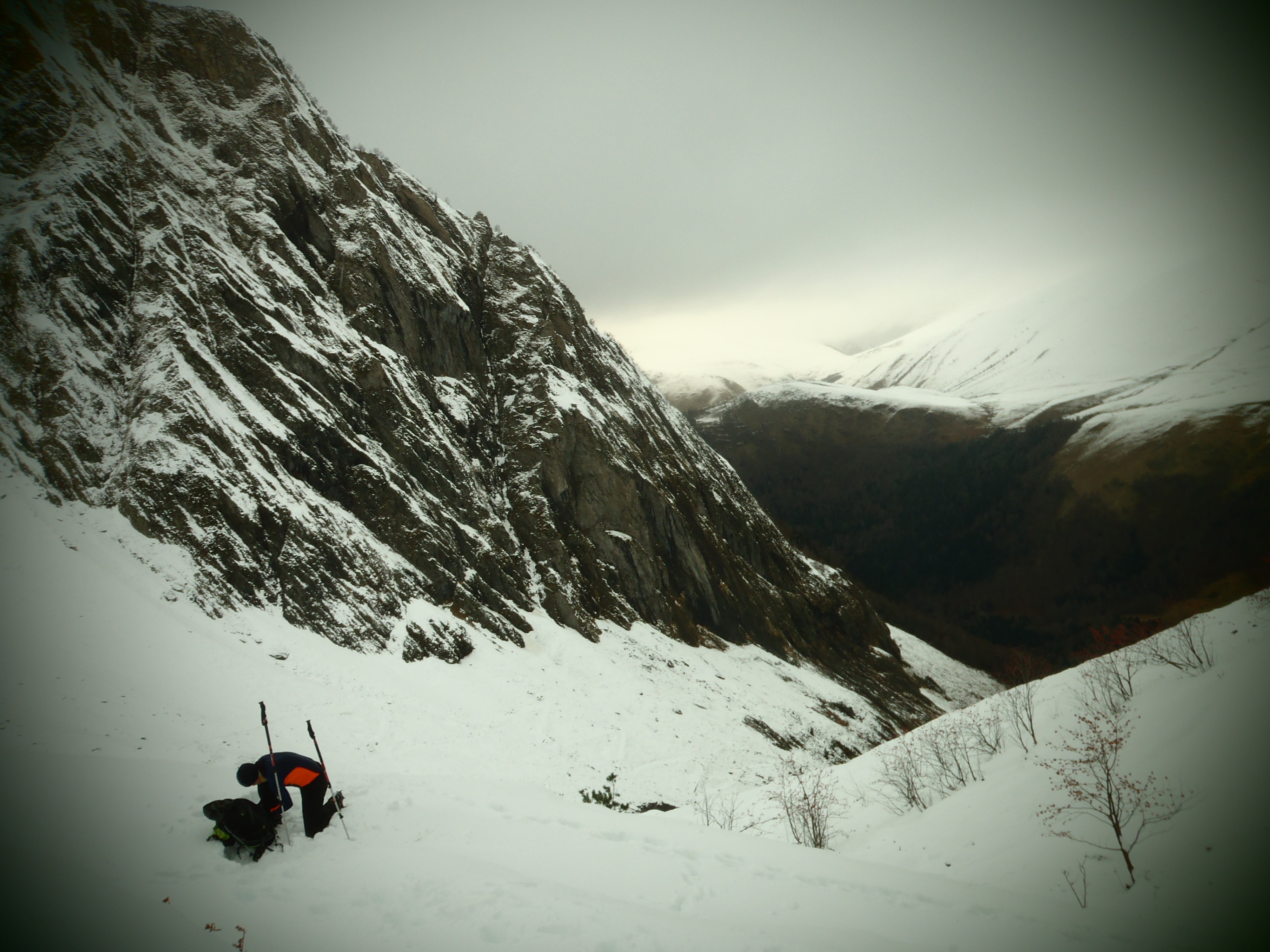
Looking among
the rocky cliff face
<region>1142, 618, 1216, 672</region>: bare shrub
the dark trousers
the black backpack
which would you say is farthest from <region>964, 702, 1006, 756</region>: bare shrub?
the rocky cliff face

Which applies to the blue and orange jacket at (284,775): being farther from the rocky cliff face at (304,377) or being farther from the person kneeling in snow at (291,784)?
the rocky cliff face at (304,377)

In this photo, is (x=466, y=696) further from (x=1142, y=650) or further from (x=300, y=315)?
(x=1142, y=650)

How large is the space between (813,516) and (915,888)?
193m

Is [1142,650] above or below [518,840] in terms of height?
above

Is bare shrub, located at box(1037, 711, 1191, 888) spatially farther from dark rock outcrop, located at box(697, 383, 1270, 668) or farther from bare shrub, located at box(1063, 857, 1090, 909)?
dark rock outcrop, located at box(697, 383, 1270, 668)

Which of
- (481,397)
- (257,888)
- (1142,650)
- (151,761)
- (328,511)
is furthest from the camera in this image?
(481,397)

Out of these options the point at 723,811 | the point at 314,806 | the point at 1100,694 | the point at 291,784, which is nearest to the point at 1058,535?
the point at 1100,694

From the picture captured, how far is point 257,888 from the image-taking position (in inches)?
293

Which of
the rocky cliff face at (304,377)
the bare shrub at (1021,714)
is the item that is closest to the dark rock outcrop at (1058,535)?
the rocky cliff face at (304,377)

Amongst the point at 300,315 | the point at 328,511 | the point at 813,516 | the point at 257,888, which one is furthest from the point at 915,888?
the point at 813,516

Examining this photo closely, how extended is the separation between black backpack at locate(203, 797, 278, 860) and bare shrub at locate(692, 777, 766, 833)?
10.6m

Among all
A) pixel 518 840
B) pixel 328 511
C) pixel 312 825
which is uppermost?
pixel 328 511

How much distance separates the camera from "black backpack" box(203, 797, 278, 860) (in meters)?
8.05

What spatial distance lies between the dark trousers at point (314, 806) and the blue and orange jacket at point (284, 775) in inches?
3.6
